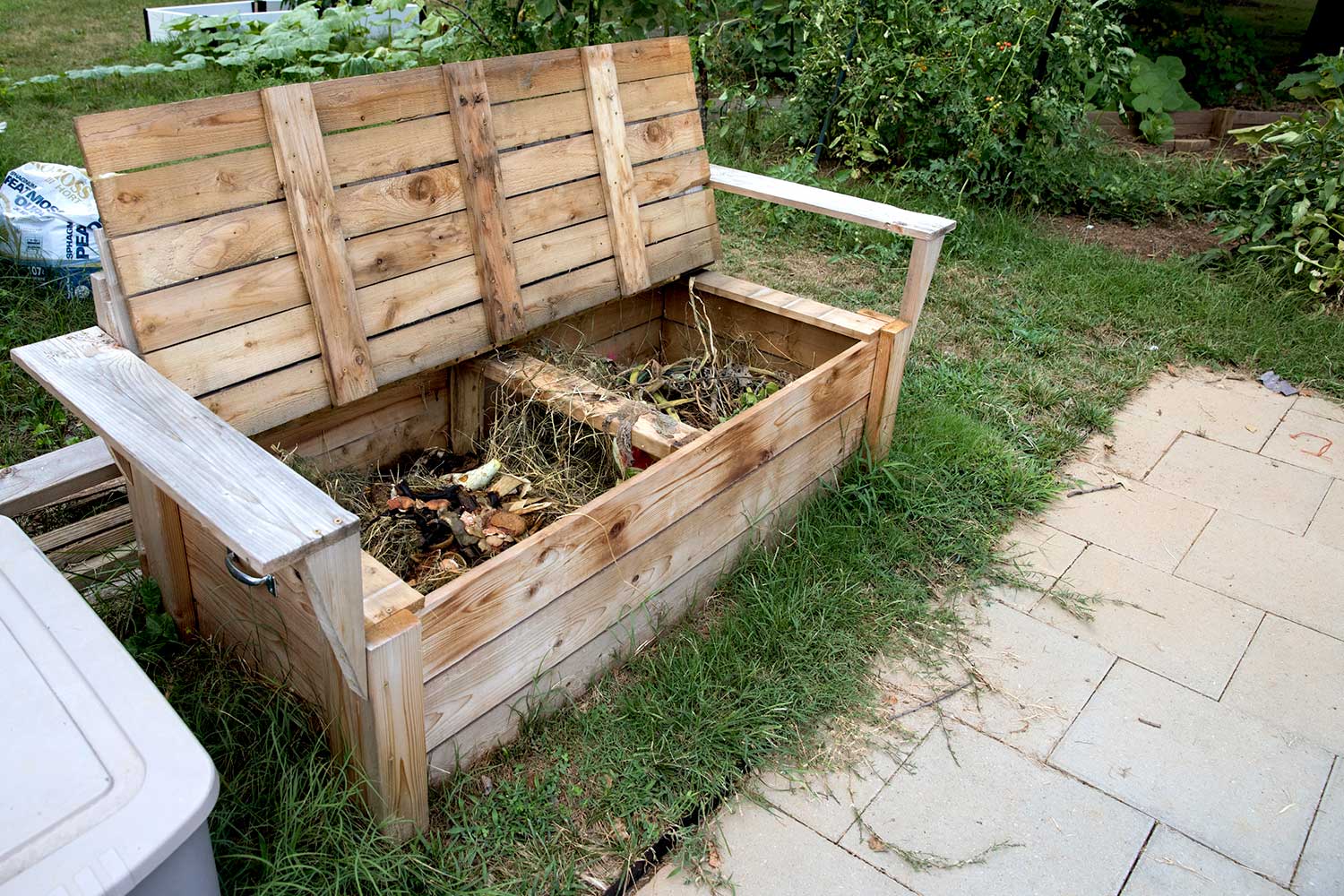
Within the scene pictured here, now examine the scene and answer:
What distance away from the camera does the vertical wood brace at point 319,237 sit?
204 centimetres

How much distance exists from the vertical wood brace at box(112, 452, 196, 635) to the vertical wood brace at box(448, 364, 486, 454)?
0.86 m

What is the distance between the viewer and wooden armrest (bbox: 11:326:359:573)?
4.51 ft

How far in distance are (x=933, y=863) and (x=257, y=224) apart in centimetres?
188

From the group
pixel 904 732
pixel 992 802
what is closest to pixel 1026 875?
pixel 992 802

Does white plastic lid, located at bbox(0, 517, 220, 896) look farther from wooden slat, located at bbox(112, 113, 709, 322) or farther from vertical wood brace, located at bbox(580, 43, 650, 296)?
vertical wood brace, located at bbox(580, 43, 650, 296)

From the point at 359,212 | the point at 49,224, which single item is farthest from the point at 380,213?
the point at 49,224

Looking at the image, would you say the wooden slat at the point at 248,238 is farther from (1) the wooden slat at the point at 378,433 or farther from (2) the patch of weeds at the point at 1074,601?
(2) the patch of weeds at the point at 1074,601

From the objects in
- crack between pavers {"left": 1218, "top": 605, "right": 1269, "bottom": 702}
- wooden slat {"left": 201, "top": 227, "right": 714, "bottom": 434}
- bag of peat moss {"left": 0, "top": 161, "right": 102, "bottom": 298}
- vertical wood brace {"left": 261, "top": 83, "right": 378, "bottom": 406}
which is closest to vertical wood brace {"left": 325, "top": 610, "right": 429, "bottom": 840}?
wooden slat {"left": 201, "top": 227, "right": 714, "bottom": 434}

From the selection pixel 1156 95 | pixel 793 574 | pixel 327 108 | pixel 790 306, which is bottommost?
pixel 793 574

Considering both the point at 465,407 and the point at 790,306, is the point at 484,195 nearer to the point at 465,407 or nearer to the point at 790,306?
the point at 465,407

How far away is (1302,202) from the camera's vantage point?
4.44 metres

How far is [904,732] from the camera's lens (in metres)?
2.31

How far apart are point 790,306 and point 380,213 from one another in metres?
1.25

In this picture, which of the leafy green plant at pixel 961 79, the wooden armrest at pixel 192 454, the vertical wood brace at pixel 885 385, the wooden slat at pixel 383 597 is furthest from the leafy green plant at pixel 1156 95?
the wooden armrest at pixel 192 454
